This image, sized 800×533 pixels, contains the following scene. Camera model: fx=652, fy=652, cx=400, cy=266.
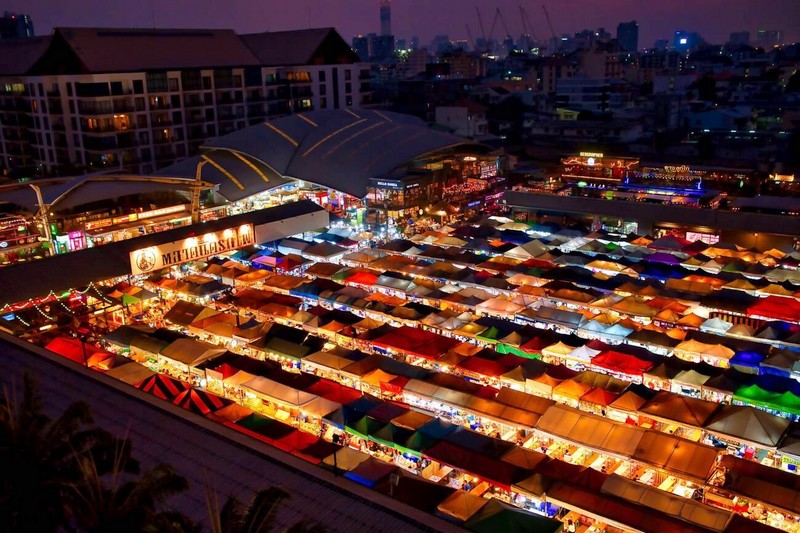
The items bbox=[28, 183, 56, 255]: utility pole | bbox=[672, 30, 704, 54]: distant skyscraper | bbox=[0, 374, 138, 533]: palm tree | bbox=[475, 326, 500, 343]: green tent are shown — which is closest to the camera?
bbox=[0, 374, 138, 533]: palm tree

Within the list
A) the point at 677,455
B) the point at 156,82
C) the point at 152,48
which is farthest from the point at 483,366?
the point at 152,48

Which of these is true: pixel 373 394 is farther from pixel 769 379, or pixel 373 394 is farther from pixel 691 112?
pixel 691 112

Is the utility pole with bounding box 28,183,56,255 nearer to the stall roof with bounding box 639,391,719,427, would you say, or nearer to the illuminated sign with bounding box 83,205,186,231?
the illuminated sign with bounding box 83,205,186,231

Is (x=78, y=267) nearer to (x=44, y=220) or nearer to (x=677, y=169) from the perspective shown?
(x=44, y=220)

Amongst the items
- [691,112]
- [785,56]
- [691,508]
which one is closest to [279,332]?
[691,508]

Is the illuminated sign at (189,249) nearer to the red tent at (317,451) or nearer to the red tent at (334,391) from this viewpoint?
the red tent at (334,391)

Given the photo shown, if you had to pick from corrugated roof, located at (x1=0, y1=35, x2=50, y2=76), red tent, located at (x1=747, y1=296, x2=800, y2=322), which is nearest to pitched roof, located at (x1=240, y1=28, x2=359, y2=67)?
corrugated roof, located at (x1=0, y1=35, x2=50, y2=76)
